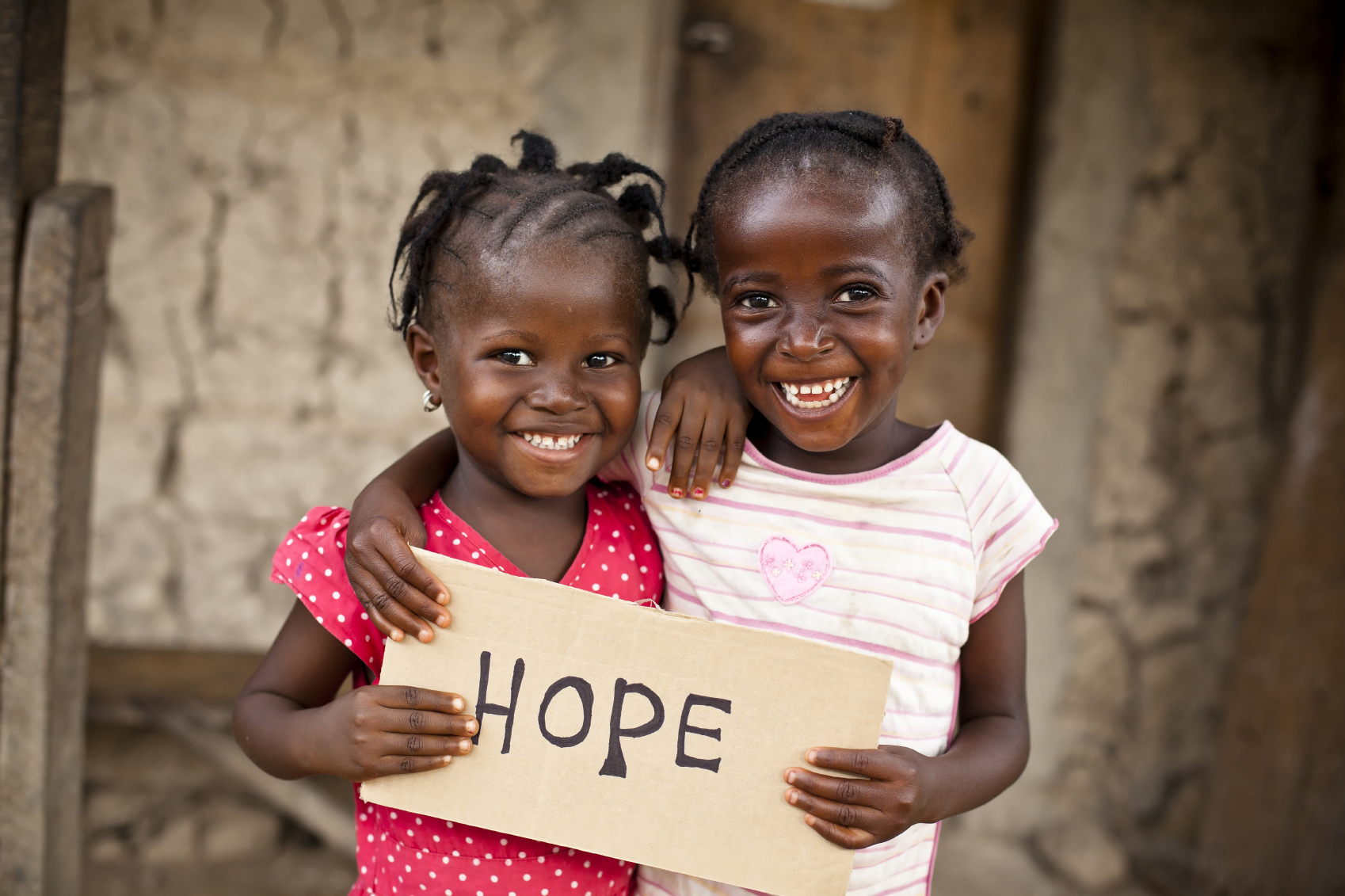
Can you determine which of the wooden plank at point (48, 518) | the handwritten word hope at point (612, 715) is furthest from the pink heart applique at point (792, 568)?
the wooden plank at point (48, 518)

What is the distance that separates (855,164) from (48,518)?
1.26m

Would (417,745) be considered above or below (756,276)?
below

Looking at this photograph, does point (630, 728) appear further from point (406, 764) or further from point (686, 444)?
point (686, 444)

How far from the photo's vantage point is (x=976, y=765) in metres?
1.26

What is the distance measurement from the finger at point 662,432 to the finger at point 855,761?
40 centimetres

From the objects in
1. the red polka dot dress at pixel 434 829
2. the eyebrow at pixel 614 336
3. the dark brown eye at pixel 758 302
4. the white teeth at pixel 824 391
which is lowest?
the red polka dot dress at pixel 434 829

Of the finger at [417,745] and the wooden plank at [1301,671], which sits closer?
the finger at [417,745]

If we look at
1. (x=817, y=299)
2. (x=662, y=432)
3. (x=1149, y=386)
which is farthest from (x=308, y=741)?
(x=1149, y=386)

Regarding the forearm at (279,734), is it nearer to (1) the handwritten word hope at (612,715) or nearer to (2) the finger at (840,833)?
(1) the handwritten word hope at (612,715)

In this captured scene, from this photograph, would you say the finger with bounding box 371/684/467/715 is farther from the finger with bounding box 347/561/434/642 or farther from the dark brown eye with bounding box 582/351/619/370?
the dark brown eye with bounding box 582/351/619/370

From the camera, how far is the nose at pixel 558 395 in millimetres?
1232

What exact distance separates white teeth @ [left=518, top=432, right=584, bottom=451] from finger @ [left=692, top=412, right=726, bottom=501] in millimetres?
169

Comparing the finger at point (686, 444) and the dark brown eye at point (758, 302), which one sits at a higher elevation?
the dark brown eye at point (758, 302)

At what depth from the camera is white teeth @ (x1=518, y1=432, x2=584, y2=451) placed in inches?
50.3
